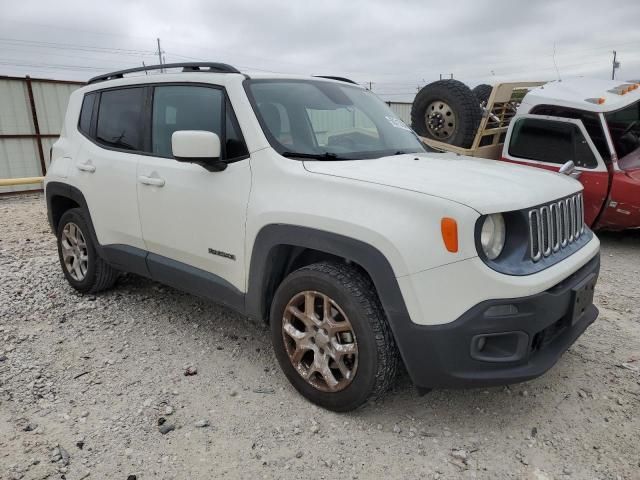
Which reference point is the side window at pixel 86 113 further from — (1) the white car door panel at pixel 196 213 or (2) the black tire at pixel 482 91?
(2) the black tire at pixel 482 91

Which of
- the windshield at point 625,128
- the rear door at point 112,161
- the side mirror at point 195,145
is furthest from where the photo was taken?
the windshield at point 625,128

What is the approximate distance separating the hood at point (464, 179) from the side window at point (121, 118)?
162cm

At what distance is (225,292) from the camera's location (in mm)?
3176

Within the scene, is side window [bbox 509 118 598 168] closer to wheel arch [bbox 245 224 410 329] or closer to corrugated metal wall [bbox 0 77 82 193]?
wheel arch [bbox 245 224 410 329]

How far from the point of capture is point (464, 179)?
8.48 ft

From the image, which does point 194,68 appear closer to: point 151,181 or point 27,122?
point 151,181

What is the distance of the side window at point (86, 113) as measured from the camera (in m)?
4.24

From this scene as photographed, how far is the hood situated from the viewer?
7.63ft

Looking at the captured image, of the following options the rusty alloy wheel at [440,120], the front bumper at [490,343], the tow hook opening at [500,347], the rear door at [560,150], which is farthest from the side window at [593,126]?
the tow hook opening at [500,347]

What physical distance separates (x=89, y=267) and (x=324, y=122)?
8.05 ft

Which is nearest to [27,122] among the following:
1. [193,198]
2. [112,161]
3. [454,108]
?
[112,161]

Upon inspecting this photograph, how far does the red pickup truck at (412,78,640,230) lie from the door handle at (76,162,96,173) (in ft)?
15.5

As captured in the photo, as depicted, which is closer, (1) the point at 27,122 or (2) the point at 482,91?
(2) the point at 482,91

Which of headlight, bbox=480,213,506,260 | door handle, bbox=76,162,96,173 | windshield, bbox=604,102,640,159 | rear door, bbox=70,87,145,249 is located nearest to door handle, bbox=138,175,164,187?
rear door, bbox=70,87,145,249
